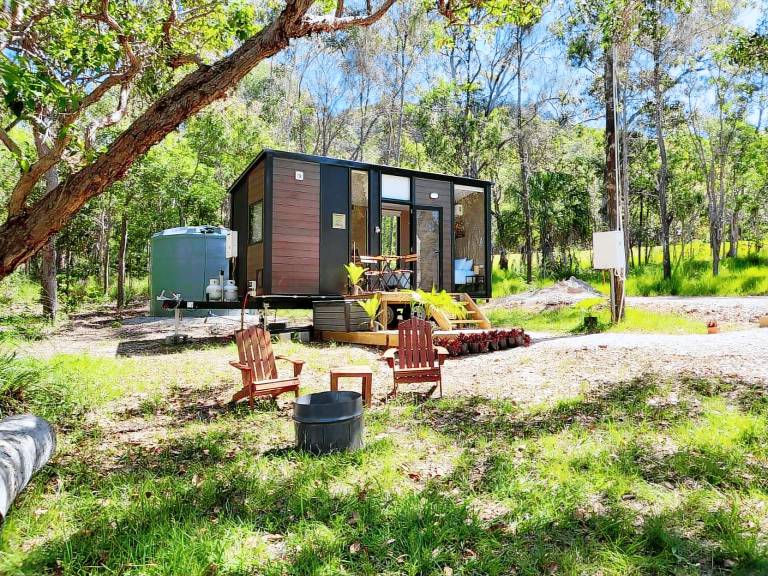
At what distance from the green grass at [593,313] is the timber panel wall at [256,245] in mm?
5648

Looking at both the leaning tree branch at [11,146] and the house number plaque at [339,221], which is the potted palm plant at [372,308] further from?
the leaning tree branch at [11,146]

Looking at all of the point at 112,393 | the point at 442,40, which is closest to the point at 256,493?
the point at 112,393

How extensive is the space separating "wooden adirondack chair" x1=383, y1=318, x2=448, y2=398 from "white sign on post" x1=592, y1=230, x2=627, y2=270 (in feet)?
16.4

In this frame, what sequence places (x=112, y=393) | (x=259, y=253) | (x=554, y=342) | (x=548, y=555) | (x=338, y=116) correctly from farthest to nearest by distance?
(x=338, y=116), (x=259, y=253), (x=554, y=342), (x=112, y=393), (x=548, y=555)

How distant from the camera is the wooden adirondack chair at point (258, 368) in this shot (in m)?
4.53

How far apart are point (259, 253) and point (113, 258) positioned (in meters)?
16.5

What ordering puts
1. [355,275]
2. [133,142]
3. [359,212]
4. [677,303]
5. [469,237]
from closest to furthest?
[133,142], [355,275], [677,303], [469,237], [359,212]

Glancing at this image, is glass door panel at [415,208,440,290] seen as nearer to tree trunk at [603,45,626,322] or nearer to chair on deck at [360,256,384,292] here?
chair on deck at [360,256,384,292]

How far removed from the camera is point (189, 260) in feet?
43.5

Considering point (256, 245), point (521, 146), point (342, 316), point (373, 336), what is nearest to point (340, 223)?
point (256, 245)

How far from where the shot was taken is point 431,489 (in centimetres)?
294

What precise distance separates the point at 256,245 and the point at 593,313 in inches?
283

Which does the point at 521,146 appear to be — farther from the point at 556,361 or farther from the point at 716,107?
the point at 556,361

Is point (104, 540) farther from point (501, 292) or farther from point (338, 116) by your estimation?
point (338, 116)
